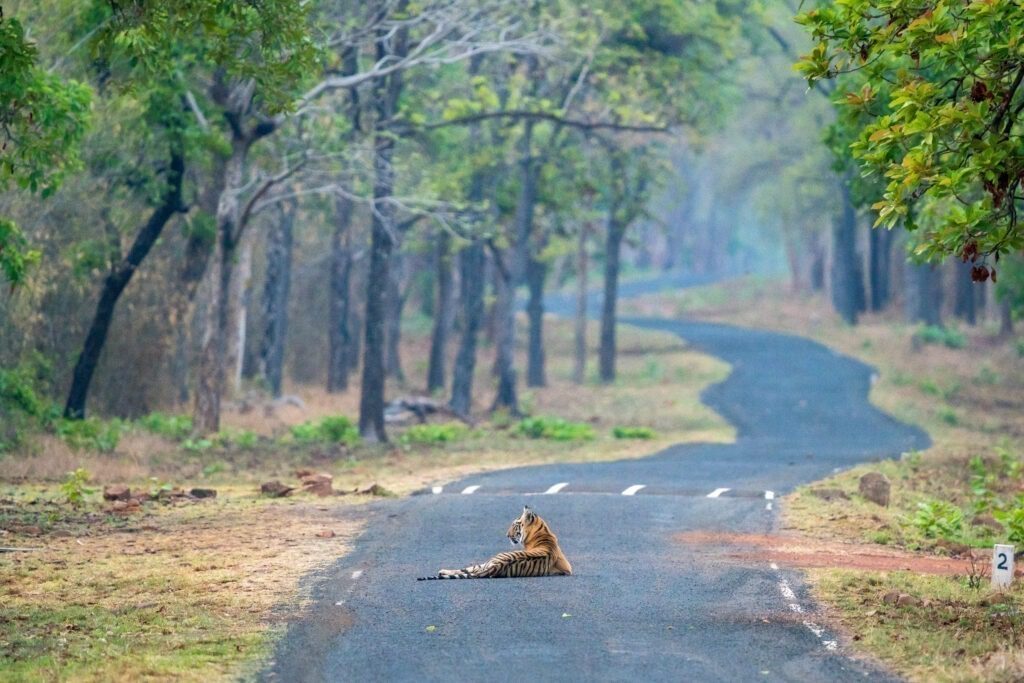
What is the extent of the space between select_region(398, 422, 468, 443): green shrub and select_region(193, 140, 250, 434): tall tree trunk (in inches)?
152

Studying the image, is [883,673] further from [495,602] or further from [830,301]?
[830,301]

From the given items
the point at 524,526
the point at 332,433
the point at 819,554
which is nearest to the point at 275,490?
the point at 524,526

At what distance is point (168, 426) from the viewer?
28.2 m

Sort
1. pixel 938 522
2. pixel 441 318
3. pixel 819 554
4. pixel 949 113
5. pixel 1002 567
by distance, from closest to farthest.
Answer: pixel 949 113 < pixel 1002 567 < pixel 819 554 < pixel 938 522 < pixel 441 318

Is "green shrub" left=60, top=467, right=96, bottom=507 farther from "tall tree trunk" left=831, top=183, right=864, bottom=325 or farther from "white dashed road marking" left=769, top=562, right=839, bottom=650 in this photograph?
"tall tree trunk" left=831, top=183, right=864, bottom=325

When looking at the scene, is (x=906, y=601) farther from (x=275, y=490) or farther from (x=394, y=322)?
(x=394, y=322)

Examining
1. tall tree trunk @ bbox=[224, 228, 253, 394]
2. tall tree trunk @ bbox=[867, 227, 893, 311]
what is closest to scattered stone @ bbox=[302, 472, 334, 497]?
tall tree trunk @ bbox=[224, 228, 253, 394]

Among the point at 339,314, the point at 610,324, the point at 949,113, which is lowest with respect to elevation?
the point at 610,324

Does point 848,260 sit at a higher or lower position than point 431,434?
higher

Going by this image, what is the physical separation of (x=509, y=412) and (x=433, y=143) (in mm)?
6958

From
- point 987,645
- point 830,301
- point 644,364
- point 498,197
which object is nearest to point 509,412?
point 498,197

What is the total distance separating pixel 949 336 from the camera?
5234cm

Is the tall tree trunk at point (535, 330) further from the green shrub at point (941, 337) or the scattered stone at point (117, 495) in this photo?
the scattered stone at point (117, 495)

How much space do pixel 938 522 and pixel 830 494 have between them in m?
3.88
